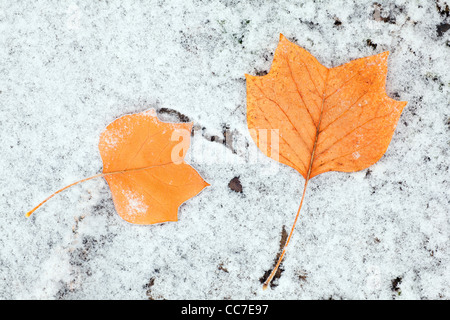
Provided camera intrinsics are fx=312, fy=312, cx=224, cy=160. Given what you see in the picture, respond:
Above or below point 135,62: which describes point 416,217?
below

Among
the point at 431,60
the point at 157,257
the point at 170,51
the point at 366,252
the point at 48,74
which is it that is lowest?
the point at 157,257

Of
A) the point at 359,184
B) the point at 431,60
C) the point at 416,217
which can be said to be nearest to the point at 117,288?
the point at 359,184

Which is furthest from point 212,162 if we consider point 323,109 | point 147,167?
point 323,109

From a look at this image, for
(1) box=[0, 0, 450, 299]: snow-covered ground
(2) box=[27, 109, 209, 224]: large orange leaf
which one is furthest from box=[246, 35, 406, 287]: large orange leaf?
(2) box=[27, 109, 209, 224]: large orange leaf

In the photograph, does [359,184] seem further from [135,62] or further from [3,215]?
[3,215]

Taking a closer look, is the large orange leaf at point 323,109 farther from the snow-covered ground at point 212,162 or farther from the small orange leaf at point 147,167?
the small orange leaf at point 147,167

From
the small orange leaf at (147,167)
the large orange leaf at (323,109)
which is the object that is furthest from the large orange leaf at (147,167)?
the large orange leaf at (323,109)
